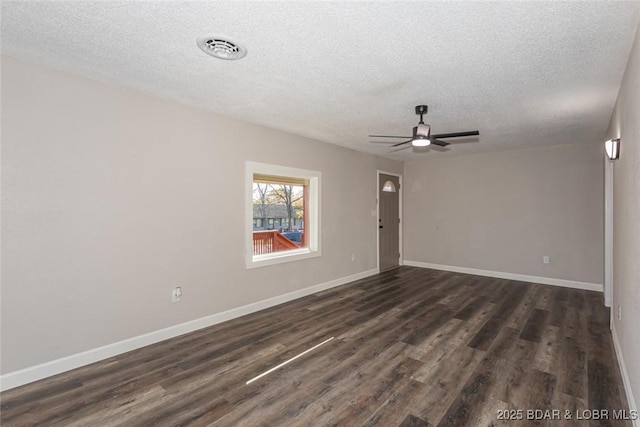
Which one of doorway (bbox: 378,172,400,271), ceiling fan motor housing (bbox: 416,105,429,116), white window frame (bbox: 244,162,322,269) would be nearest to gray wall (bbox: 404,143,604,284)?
doorway (bbox: 378,172,400,271)

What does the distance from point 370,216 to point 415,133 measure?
9.81ft

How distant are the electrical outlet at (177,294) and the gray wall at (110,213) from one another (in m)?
0.06

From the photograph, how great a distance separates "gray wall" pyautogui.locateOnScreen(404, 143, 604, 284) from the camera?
16.8ft

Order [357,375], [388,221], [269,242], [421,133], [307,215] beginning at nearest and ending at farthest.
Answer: [357,375] → [421,133] → [269,242] → [307,215] → [388,221]

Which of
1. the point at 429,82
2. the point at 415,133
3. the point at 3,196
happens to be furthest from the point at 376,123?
the point at 3,196

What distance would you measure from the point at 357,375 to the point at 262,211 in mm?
2619

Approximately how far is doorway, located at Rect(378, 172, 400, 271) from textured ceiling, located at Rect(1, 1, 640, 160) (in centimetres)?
307

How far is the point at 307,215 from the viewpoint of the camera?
5.10 m

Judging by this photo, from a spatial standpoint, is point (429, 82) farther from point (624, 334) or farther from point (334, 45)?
point (624, 334)

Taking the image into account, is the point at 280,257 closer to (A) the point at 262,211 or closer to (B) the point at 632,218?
(A) the point at 262,211

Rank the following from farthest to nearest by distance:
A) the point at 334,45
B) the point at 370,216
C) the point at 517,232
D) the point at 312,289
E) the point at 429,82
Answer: the point at 370,216, the point at 517,232, the point at 312,289, the point at 429,82, the point at 334,45

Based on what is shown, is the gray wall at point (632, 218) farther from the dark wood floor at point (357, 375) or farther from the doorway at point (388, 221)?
the doorway at point (388, 221)

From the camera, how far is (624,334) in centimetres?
252

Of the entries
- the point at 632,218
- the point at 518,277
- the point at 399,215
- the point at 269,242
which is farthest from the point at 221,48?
the point at 518,277
